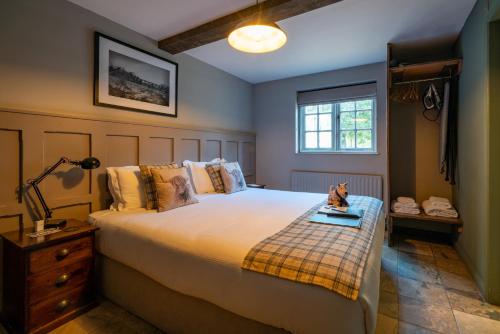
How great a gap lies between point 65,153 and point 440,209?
3.79 metres

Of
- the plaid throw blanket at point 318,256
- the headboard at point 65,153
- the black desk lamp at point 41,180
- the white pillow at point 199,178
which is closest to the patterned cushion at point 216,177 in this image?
the white pillow at point 199,178

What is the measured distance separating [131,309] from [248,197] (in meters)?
1.44

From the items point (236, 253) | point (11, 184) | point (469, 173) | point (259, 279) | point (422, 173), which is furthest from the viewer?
point (422, 173)

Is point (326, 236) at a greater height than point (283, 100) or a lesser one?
lesser

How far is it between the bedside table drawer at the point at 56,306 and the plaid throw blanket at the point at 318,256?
4.46ft

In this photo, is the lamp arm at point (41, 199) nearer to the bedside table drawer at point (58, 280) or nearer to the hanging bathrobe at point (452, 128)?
the bedside table drawer at point (58, 280)

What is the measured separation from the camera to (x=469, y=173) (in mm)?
2309

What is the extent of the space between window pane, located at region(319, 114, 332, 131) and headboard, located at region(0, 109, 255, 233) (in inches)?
92.9

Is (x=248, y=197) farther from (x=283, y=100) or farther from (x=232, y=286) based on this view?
(x=283, y=100)

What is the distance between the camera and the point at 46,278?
154cm

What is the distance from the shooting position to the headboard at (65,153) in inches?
69.1

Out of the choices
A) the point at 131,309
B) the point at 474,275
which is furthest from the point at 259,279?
the point at 474,275

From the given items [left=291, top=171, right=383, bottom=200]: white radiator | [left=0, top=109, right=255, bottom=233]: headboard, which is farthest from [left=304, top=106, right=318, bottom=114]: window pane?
[left=0, top=109, right=255, bottom=233]: headboard

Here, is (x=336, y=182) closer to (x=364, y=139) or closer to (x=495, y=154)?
(x=364, y=139)
